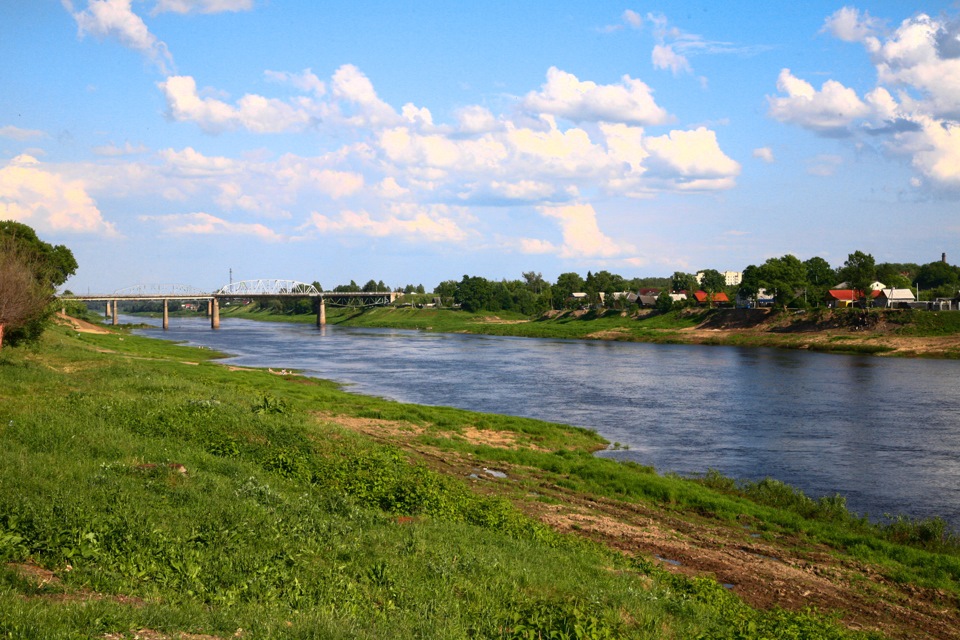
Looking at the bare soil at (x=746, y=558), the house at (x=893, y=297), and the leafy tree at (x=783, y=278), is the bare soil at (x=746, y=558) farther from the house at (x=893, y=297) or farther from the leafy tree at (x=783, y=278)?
the house at (x=893, y=297)

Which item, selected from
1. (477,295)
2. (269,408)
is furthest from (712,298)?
(269,408)

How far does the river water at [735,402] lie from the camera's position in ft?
104

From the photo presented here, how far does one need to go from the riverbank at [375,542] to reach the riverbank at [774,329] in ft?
243

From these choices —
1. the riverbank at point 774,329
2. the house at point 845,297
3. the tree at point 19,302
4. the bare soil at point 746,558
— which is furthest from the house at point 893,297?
the tree at point 19,302

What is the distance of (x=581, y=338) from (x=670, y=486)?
106 meters

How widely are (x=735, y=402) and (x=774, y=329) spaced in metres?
62.5

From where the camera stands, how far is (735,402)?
52.1 meters

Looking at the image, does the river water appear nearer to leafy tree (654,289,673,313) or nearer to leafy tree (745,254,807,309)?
leafy tree (745,254,807,309)

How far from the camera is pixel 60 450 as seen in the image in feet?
57.5

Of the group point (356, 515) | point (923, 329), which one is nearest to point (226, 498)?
point (356, 515)

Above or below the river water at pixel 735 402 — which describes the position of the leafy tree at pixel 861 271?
above

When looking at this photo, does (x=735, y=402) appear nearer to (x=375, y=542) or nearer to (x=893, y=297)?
(x=375, y=542)

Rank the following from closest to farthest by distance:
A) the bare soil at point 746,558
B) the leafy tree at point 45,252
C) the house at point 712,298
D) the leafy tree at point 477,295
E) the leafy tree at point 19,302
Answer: the bare soil at point 746,558, the leafy tree at point 19,302, the leafy tree at point 45,252, the house at point 712,298, the leafy tree at point 477,295

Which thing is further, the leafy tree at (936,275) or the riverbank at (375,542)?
the leafy tree at (936,275)
